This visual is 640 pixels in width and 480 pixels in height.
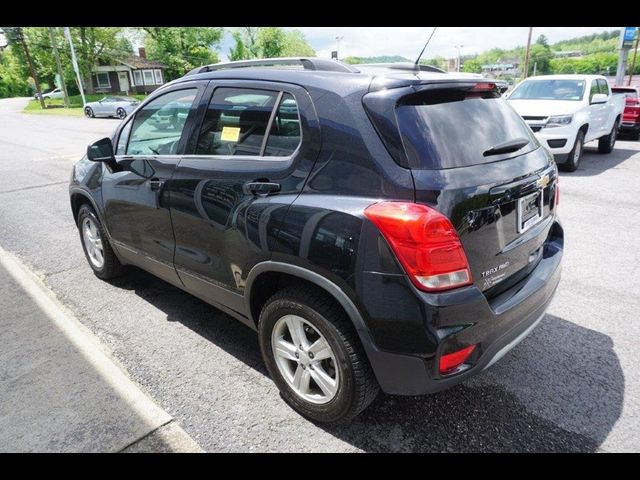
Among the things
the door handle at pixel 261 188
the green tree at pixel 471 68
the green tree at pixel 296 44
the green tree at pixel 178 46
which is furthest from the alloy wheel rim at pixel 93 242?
the green tree at pixel 471 68

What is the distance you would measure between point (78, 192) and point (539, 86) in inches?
368

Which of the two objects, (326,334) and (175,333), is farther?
(175,333)

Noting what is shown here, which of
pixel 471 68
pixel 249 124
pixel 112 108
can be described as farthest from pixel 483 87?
pixel 471 68

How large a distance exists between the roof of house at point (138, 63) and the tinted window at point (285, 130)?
6309 centimetres

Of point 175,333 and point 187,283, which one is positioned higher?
point 187,283

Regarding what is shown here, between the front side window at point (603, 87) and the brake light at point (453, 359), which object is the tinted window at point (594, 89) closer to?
the front side window at point (603, 87)

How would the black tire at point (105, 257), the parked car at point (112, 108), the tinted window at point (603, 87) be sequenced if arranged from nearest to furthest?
the black tire at point (105, 257) < the tinted window at point (603, 87) < the parked car at point (112, 108)

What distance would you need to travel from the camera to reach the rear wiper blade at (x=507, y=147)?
7.59 feet

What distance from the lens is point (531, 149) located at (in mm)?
2643

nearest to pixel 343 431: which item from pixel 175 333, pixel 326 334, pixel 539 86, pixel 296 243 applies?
pixel 326 334

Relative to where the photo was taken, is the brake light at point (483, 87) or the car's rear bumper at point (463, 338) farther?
the brake light at point (483, 87)

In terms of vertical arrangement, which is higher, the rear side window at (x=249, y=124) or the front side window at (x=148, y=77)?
the rear side window at (x=249, y=124)

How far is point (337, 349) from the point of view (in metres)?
2.20

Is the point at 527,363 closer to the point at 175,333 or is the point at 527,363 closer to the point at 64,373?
the point at 175,333
